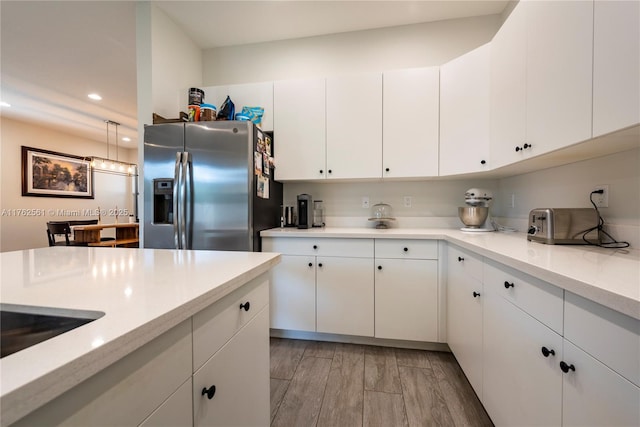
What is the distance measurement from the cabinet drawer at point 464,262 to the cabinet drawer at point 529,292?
0.13 meters

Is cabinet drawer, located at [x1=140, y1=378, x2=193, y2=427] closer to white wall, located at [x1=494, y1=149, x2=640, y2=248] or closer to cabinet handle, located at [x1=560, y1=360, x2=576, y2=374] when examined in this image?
cabinet handle, located at [x1=560, y1=360, x2=576, y2=374]

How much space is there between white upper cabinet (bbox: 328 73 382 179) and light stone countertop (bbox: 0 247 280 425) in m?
1.48

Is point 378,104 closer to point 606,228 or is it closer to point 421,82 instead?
point 421,82

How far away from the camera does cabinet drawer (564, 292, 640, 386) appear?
586 millimetres

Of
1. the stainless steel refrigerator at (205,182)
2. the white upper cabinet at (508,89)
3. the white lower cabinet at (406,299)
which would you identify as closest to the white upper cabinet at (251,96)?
the stainless steel refrigerator at (205,182)

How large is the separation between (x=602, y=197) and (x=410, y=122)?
4.27ft

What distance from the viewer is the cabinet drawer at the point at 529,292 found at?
0.83 meters

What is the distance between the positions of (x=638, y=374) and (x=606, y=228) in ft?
3.43

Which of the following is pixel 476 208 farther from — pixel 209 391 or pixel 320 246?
pixel 209 391

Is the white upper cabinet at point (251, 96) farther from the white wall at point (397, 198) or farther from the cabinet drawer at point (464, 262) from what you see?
the cabinet drawer at point (464, 262)

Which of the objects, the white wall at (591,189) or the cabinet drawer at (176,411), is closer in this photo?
the cabinet drawer at (176,411)

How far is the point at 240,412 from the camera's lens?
849 mm

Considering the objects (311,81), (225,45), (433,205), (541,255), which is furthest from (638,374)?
(225,45)

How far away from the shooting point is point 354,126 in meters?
2.29
